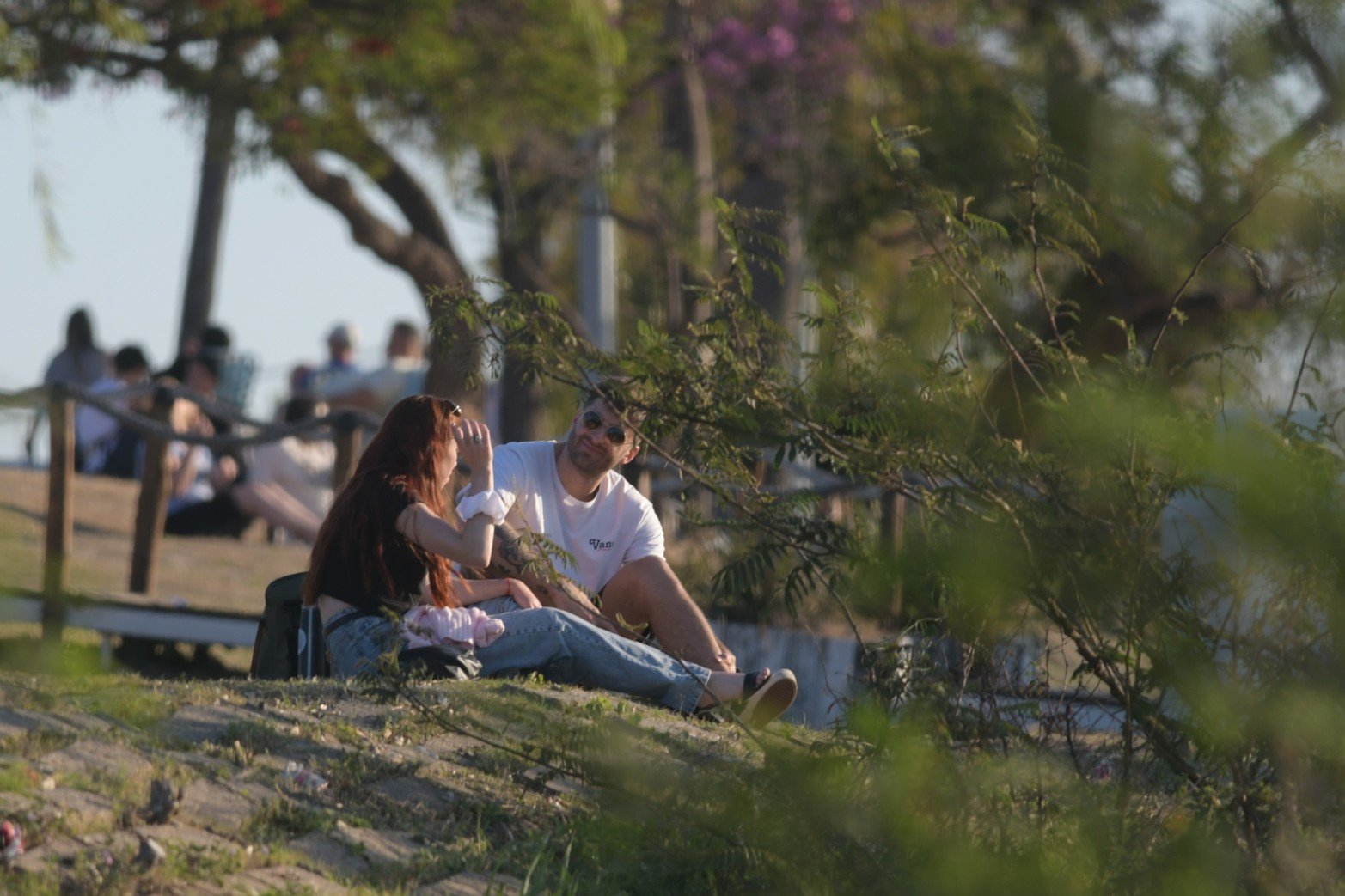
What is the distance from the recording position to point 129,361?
12930 mm

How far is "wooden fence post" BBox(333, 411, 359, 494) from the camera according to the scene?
8.97 m

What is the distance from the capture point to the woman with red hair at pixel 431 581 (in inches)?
187

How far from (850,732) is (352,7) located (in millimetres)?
10194

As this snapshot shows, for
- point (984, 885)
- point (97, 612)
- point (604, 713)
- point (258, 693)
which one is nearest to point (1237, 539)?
point (984, 885)

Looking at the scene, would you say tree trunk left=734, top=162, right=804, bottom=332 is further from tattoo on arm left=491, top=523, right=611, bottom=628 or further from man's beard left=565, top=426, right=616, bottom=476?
tattoo on arm left=491, top=523, right=611, bottom=628

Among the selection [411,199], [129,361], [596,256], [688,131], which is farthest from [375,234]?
[688,131]

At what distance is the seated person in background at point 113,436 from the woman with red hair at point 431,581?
26.5 ft

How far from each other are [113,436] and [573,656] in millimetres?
8738

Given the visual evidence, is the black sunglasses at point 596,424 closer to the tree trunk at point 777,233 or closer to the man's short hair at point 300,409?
the tree trunk at point 777,233

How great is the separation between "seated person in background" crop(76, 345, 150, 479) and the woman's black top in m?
8.12

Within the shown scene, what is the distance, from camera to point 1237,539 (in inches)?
98.3

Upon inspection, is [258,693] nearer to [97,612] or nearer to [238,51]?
[97,612]

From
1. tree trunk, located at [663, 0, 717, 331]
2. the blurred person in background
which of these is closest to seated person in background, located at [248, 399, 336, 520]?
the blurred person in background

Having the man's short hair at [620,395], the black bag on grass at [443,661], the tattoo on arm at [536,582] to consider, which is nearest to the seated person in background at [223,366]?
the tattoo on arm at [536,582]
